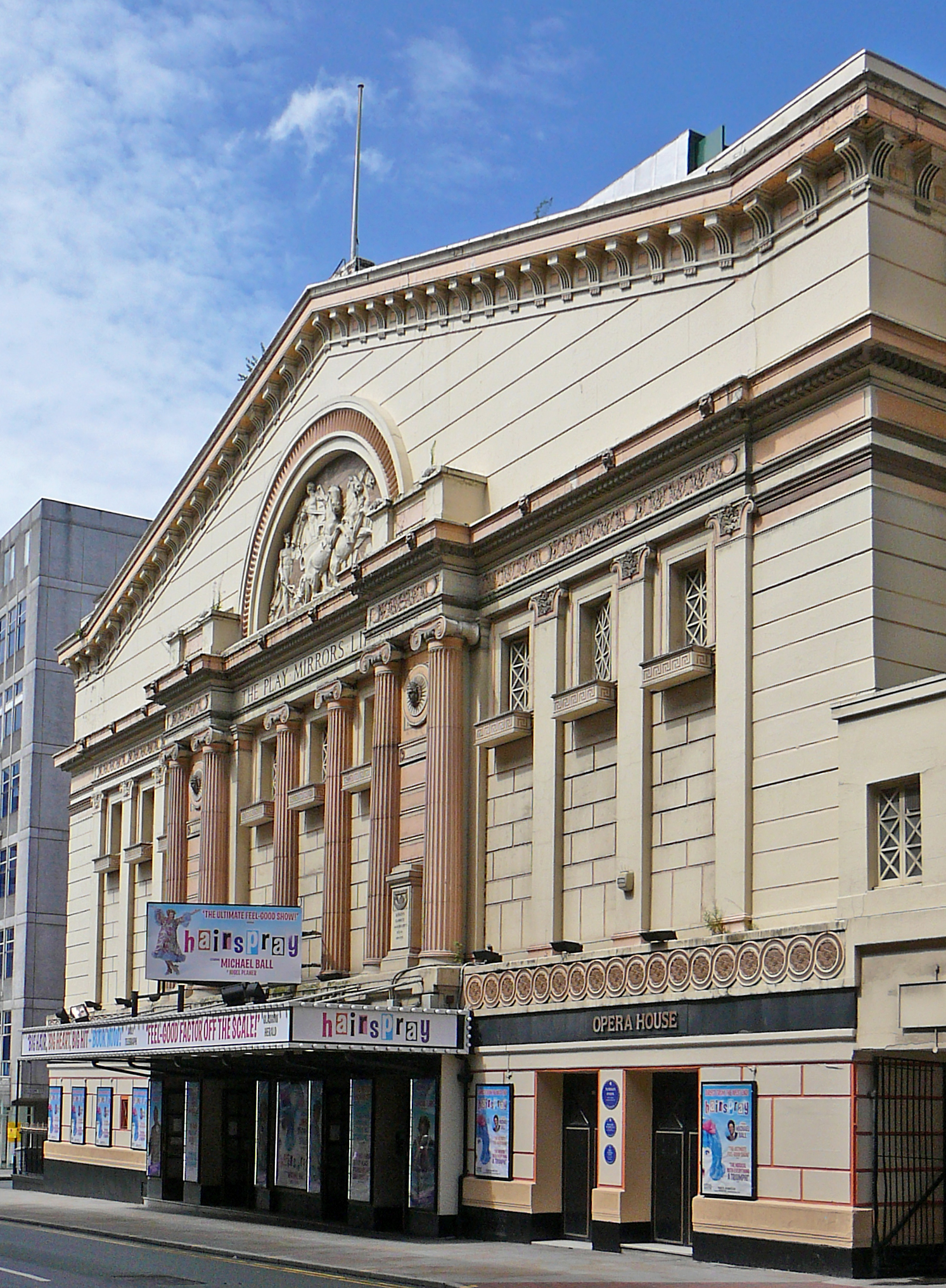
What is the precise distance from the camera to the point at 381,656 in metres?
32.4

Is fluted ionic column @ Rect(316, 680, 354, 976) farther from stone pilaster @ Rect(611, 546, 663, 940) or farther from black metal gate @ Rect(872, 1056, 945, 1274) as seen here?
black metal gate @ Rect(872, 1056, 945, 1274)

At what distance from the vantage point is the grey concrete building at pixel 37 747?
64.0 m

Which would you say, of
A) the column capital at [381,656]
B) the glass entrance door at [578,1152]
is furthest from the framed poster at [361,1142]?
the column capital at [381,656]

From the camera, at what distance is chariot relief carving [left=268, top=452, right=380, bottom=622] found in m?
35.8

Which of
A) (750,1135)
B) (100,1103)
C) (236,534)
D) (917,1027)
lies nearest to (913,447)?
(917,1027)

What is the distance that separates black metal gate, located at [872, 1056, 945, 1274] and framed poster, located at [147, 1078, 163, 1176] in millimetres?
23112

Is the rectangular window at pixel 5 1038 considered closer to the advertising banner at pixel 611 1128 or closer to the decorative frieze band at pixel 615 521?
the decorative frieze band at pixel 615 521

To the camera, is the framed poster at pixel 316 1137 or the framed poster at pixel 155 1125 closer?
the framed poster at pixel 316 1137

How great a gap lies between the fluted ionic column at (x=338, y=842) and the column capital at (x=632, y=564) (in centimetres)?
939

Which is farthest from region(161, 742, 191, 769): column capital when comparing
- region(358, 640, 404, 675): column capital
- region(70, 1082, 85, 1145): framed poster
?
region(70, 1082, 85, 1145): framed poster

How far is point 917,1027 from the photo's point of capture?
64.4 feet

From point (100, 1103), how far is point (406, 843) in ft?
59.4

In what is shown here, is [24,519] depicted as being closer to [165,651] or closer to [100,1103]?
[165,651]

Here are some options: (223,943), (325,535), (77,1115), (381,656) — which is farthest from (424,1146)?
(77,1115)
